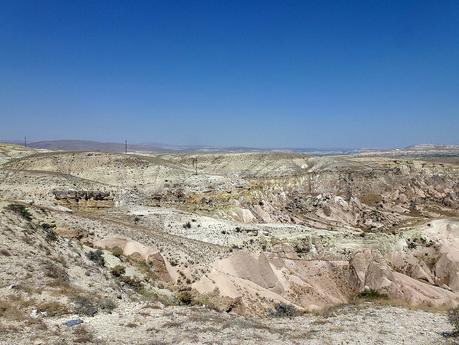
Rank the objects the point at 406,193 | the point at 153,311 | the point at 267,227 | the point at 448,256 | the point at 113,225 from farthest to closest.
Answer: the point at 406,193, the point at 267,227, the point at 448,256, the point at 113,225, the point at 153,311

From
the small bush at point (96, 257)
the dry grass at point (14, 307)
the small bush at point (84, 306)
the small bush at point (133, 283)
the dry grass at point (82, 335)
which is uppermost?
the dry grass at point (14, 307)

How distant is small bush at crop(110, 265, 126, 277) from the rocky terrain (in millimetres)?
109

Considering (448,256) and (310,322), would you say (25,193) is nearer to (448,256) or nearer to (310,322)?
(310,322)

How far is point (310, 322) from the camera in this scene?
15531 mm

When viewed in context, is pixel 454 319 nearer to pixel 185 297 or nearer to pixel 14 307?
pixel 185 297

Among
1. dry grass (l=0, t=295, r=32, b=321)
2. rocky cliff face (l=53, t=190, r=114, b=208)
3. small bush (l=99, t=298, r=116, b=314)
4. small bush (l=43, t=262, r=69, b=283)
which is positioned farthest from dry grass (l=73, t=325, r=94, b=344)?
rocky cliff face (l=53, t=190, r=114, b=208)

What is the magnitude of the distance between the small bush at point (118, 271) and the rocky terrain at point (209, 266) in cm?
11

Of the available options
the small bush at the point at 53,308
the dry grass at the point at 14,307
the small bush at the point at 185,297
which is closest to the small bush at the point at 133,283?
the small bush at the point at 185,297

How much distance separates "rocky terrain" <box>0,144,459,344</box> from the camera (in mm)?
13953

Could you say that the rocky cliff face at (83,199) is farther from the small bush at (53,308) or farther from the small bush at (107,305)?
the small bush at (53,308)

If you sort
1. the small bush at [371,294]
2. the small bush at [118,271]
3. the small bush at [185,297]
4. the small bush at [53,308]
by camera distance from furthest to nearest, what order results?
the small bush at [371,294] → the small bush at [118,271] → the small bush at [185,297] → the small bush at [53,308]

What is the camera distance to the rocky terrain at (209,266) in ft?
45.8

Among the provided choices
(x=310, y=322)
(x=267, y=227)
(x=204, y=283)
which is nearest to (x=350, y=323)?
(x=310, y=322)

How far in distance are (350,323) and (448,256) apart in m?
24.5
